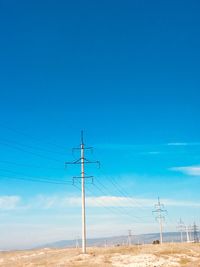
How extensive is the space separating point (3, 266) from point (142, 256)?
2507cm

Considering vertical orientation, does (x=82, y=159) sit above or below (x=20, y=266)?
above

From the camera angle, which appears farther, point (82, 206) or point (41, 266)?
point (82, 206)

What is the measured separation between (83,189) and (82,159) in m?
7.52

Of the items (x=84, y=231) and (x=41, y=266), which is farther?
(x=84, y=231)

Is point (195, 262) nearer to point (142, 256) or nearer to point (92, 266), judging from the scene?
point (142, 256)

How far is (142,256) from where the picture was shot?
7838 cm

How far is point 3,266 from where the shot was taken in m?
78.2

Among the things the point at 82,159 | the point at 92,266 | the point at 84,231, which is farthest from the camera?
the point at 82,159

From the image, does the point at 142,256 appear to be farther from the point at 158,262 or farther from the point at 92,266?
the point at 92,266

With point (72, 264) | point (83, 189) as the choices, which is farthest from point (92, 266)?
point (83, 189)

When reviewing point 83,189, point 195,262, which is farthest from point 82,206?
point 195,262

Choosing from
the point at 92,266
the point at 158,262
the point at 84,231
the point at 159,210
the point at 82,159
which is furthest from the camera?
the point at 159,210

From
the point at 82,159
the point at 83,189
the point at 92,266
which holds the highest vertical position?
the point at 82,159

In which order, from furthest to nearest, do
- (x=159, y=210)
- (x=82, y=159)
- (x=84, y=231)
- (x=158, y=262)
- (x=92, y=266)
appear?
(x=159, y=210), (x=82, y=159), (x=84, y=231), (x=158, y=262), (x=92, y=266)
